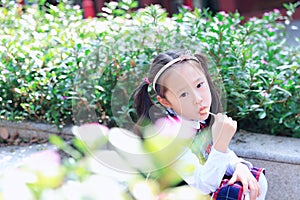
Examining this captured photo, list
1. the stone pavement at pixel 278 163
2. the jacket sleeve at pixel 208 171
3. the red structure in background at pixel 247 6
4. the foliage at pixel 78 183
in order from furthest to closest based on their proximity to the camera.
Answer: the red structure in background at pixel 247 6 → the stone pavement at pixel 278 163 → the jacket sleeve at pixel 208 171 → the foliage at pixel 78 183

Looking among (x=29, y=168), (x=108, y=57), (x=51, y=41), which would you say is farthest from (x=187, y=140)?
(x=51, y=41)

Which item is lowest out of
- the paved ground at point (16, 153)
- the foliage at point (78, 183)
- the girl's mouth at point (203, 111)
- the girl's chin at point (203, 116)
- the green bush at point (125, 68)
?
the paved ground at point (16, 153)

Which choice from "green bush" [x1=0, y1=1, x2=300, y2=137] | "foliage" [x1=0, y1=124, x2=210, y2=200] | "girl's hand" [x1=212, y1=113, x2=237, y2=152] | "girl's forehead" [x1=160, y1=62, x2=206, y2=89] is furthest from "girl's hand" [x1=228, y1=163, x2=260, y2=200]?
"green bush" [x1=0, y1=1, x2=300, y2=137]

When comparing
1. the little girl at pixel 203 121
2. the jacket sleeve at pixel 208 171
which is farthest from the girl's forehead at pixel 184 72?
the jacket sleeve at pixel 208 171

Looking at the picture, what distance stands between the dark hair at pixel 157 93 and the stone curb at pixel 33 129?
101cm

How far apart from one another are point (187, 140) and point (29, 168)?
2.62 feet

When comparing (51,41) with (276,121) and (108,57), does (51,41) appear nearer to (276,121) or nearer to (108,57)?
(108,57)

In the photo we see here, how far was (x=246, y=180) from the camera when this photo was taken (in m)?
1.71

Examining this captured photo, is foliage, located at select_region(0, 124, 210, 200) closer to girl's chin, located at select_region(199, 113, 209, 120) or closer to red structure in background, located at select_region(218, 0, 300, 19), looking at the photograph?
girl's chin, located at select_region(199, 113, 209, 120)

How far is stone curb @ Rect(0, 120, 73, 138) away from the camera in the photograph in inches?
113

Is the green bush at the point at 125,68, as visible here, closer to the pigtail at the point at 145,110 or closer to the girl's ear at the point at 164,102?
the pigtail at the point at 145,110

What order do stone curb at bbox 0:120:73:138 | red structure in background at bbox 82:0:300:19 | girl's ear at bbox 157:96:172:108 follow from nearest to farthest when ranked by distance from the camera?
girl's ear at bbox 157:96:172:108, stone curb at bbox 0:120:73:138, red structure in background at bbox 82:0:300:19

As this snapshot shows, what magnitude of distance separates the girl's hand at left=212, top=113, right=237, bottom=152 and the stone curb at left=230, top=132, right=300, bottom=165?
2.09 feet

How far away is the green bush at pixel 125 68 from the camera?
8.25 feet
